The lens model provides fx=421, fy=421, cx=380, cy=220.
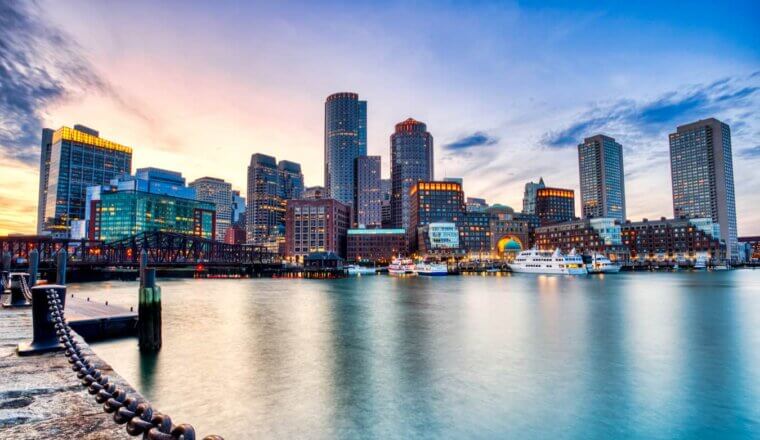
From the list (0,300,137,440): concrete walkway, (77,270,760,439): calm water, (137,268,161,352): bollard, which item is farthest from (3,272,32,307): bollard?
(0,300,137,440): concrete walkway

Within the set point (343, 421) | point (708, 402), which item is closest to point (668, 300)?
point (708, 402)

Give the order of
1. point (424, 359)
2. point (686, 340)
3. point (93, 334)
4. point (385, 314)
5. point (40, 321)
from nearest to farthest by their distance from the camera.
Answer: point (40, 321)
point (424, 359)
point (93, 334)
point (686, 340)
point (385, 314)

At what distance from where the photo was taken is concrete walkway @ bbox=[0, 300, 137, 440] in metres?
6.64

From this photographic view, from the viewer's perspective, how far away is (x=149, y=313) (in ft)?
94.9

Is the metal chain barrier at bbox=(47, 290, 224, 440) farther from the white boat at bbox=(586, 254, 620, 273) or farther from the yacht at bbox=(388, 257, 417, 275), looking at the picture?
the white boat at bbox=(586, 254, 620, 273)

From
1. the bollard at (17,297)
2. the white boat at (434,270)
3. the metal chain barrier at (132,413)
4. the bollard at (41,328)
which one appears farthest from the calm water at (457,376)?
the white boat at (434,270)

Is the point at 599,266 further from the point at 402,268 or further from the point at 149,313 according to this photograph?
the point at 149,313

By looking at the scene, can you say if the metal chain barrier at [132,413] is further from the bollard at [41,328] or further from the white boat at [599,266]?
the white boat at [599,266]

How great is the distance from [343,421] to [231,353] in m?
15.0

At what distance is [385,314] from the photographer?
50.8 meters

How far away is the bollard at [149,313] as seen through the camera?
93.1 feet

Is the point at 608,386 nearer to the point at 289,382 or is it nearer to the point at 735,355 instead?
the point at 735,355

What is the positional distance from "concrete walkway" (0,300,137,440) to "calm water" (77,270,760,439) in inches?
263

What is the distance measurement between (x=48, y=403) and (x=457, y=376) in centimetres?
1945
